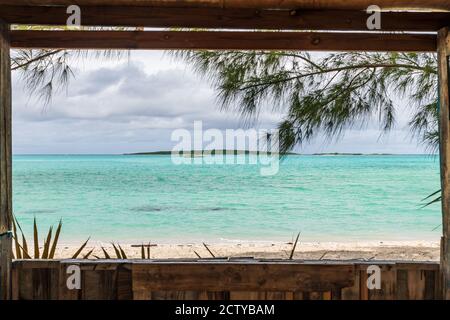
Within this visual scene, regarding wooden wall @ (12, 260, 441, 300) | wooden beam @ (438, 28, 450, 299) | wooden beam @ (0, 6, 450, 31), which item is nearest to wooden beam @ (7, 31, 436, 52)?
wooden beam @ (0, 6, 450, 31)

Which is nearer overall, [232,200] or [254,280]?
[254,280]

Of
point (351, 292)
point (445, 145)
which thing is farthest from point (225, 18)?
point (351, 292)

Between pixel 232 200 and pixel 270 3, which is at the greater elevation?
pixel 270 3

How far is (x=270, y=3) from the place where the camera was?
2.17m

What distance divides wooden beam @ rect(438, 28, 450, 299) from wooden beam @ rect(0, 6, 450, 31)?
0.15m

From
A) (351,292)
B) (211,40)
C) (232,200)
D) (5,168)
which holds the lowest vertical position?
(351,292)

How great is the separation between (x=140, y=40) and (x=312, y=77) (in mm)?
1783

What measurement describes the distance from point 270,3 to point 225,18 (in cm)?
27

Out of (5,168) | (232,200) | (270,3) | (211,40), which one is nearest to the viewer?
(270,3)

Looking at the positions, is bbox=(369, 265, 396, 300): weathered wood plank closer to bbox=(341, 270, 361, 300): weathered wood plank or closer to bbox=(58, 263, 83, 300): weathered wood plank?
bbox=(341, 270, 361, 300): weathered wood plank

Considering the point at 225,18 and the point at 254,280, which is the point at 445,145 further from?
the point at 225,18

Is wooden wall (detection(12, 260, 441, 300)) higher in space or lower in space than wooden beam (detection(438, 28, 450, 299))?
lower

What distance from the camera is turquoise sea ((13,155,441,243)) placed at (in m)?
18.7
